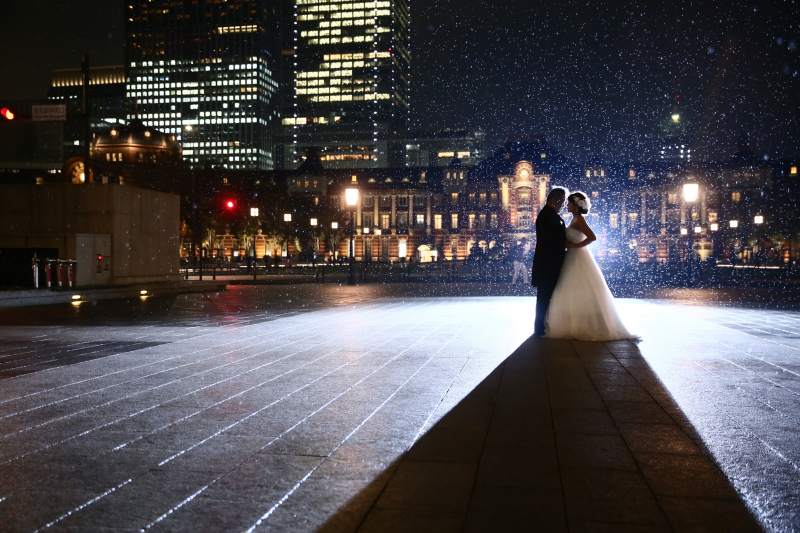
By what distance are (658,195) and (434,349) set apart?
10392cm

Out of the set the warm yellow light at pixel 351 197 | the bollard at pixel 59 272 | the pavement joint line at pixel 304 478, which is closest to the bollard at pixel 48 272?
the bollard at pixel 59 272

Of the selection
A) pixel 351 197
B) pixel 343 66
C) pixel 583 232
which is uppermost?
pixel 343 66

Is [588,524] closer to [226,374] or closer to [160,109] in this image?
[226,374]

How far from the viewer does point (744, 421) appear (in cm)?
503

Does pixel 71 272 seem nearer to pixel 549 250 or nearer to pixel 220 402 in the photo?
pixel 549 250

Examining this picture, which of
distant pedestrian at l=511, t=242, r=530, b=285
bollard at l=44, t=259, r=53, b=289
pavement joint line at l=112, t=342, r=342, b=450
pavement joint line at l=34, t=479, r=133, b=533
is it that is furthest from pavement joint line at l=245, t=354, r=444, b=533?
distant pedestrian at l=511, t=242, r=530, b=285

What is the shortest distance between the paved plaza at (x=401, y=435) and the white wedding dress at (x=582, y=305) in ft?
1.89

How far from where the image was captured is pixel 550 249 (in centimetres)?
978

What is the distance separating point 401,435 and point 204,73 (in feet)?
596

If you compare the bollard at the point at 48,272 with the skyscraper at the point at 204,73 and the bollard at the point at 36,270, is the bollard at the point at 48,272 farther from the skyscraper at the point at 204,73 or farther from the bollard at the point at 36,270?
the skyscraper at the point at 204,73

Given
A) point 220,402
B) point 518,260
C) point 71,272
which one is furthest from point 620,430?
point 518,260

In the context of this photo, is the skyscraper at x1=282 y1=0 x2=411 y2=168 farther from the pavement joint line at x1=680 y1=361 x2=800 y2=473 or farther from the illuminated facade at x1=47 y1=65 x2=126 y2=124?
the pavement joint line at x1=680 y1=361 x2=800 y2=473

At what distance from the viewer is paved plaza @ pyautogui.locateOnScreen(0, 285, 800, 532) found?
3287mm

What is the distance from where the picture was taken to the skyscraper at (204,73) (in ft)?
569
